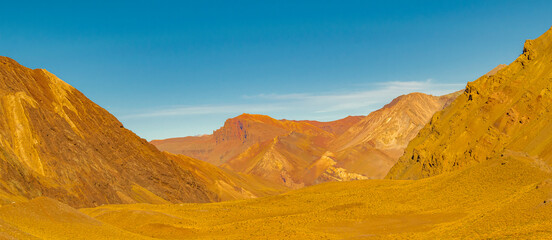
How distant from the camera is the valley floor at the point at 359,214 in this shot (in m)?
33.2

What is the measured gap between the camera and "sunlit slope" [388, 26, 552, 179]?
66.1m

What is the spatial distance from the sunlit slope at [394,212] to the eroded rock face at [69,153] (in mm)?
18329

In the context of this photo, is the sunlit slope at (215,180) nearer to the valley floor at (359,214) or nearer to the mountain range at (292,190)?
the mountain range at (292,190)

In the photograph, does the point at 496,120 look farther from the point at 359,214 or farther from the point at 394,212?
the point at 359,214

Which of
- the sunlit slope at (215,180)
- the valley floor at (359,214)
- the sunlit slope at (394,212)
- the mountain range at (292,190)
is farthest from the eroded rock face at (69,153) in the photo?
the sunlit slope at (215,180)

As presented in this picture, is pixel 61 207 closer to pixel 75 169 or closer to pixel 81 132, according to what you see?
pixel 75 169

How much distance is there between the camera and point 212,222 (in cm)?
4647

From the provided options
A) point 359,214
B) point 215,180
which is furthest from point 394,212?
point 215,180

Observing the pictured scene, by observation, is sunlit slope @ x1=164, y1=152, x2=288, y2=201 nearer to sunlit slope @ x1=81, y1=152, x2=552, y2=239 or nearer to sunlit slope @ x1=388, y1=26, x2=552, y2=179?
sunlit slope @ x1=388, y1=26, x2=552, y2=179

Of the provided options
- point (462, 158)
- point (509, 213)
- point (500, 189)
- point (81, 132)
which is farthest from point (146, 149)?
point (509, 213)

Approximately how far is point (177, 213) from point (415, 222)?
21.9 meters

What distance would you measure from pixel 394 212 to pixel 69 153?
49820 millimetres

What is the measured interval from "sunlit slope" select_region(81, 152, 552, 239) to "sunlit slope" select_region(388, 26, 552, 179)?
14.3 metres

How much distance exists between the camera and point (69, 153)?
74.9 metres
